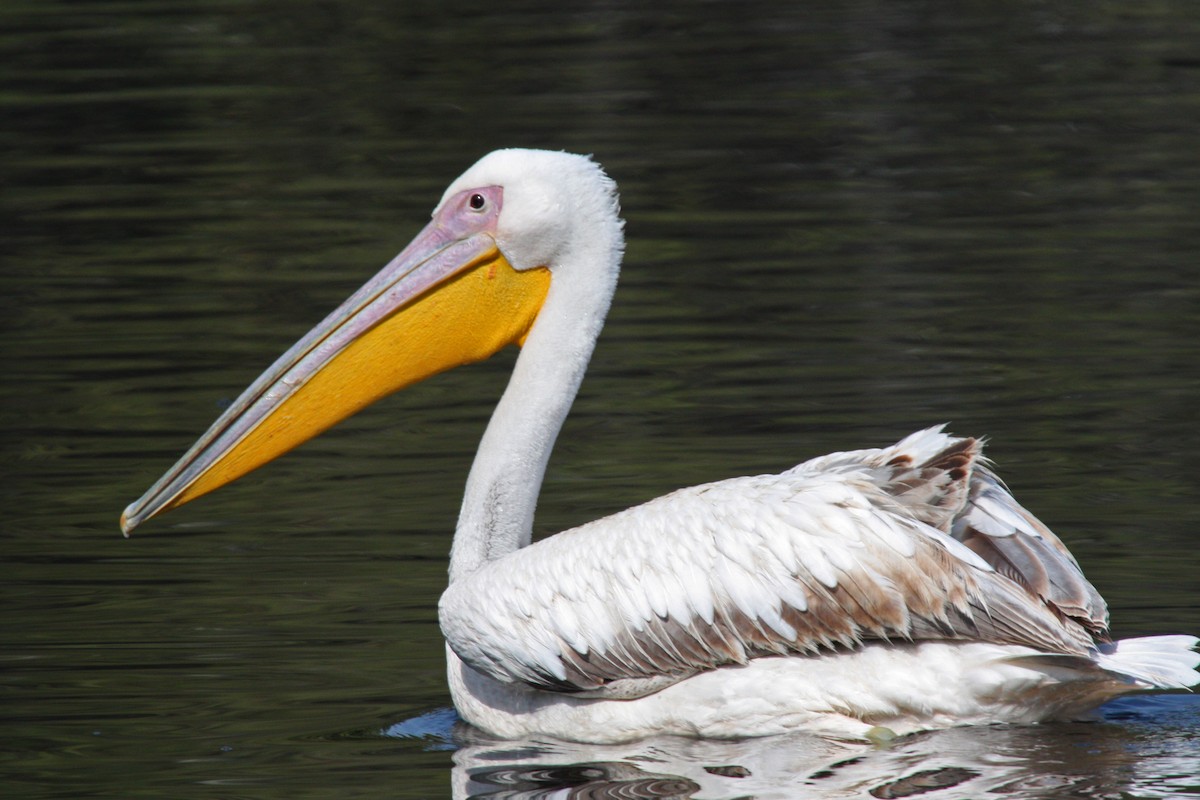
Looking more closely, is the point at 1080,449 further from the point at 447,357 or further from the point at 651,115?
the point at 651,115

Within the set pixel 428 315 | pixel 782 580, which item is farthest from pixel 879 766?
pixel 428 315

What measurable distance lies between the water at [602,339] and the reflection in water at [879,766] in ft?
0.04

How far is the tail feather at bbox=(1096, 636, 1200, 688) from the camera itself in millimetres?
4426

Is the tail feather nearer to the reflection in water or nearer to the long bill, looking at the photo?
the reflection in water

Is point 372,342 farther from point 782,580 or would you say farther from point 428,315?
point 782,580

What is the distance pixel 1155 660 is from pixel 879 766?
0.65 m

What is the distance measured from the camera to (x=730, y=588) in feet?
15.2

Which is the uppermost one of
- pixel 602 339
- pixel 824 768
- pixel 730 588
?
pixel 730 588

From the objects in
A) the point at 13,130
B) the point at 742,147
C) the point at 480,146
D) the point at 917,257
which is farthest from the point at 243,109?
the point at 917,257

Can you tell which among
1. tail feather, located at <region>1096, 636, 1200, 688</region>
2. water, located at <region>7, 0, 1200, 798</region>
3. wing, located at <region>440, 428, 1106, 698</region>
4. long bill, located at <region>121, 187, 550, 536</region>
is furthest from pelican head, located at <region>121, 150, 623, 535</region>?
tail feather, located at <region>1096, 636, 1200, 688</region>

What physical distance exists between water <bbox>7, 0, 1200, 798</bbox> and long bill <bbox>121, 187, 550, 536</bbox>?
611mm

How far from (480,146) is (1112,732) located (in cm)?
902

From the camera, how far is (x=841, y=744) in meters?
4.59

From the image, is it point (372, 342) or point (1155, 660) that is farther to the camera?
point (372, 342)
